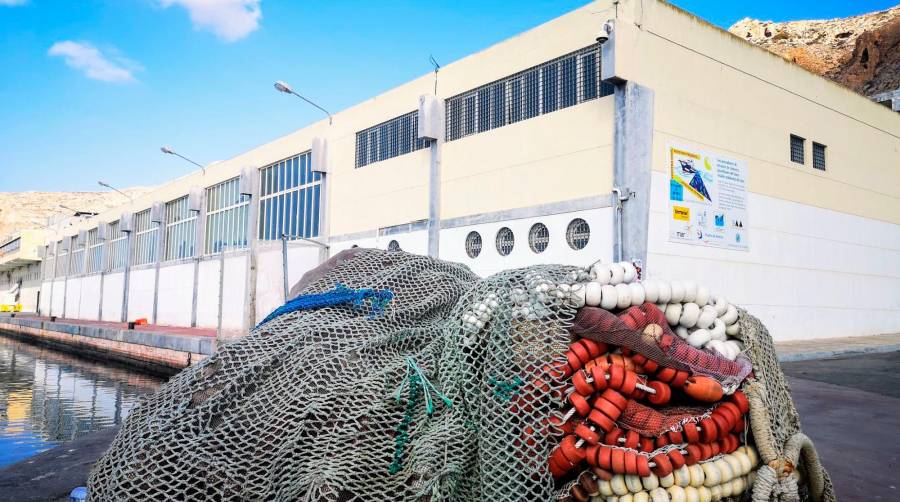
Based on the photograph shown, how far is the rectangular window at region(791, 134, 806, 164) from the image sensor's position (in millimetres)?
17734

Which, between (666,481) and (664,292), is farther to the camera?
(664,292)

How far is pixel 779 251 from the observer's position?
16797mm

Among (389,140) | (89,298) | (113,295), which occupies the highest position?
(389,140)

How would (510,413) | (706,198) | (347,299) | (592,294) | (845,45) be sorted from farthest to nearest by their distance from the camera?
1. (845,45)
2. (706,198)
3. (347,299)
4. (592,294)
5. (510,413)

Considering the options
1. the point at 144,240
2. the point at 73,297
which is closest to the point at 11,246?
the point at 73,297

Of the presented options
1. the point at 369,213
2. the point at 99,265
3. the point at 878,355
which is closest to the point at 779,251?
the point at 878,355

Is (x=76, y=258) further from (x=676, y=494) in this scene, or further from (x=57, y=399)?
(x=676, y=494)

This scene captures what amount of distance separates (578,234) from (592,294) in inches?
485

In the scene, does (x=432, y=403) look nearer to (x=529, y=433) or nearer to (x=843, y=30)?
(x=529, y=433)

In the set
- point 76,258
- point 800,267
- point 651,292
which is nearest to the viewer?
point 651,292

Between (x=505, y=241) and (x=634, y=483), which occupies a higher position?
(x=505, y=241)

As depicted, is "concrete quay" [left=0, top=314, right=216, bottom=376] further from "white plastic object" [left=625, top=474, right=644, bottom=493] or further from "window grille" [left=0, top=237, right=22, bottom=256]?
"window grille" [left=0, top=237, right=22, bottom=256]

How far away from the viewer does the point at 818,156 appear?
1864cm

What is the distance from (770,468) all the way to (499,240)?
14.0 metres
